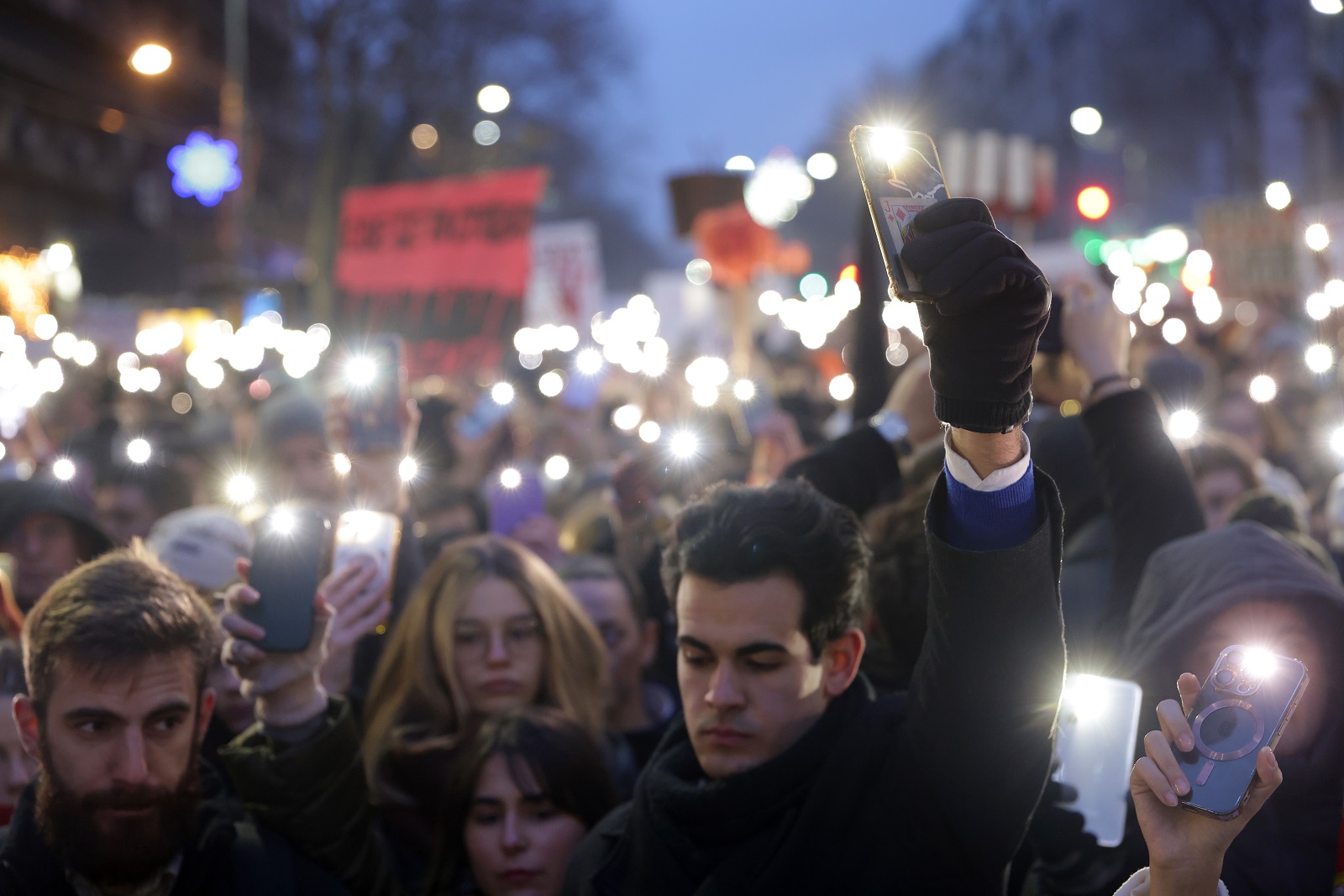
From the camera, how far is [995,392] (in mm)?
1867

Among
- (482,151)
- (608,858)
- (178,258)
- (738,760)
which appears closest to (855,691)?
(738,760)

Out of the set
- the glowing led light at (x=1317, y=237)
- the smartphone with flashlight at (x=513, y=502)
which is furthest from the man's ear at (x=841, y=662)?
the glowing led light at (x=1317, y=237)

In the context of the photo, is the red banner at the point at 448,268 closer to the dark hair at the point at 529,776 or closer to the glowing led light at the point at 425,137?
the dark hair at the point at 529,776

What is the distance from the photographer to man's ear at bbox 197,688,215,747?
277 cm

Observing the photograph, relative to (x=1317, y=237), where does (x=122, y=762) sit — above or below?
below

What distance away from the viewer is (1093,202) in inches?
593

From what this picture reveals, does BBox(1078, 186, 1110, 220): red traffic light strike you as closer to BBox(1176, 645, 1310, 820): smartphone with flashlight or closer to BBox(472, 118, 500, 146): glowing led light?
BBox(1176, 645, 1310, 820): smartphone with flashlight

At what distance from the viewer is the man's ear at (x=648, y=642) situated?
4547 millimetres

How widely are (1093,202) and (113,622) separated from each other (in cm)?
1387

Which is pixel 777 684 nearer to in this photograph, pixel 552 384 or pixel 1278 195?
pixel 552 384

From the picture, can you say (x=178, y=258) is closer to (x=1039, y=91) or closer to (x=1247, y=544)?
(x=1247, y=544)

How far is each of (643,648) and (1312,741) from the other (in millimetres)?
2320

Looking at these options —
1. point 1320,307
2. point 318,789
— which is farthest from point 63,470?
point 1320,307

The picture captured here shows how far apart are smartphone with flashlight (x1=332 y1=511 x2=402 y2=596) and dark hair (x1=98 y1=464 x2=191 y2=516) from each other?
2.21 meters
